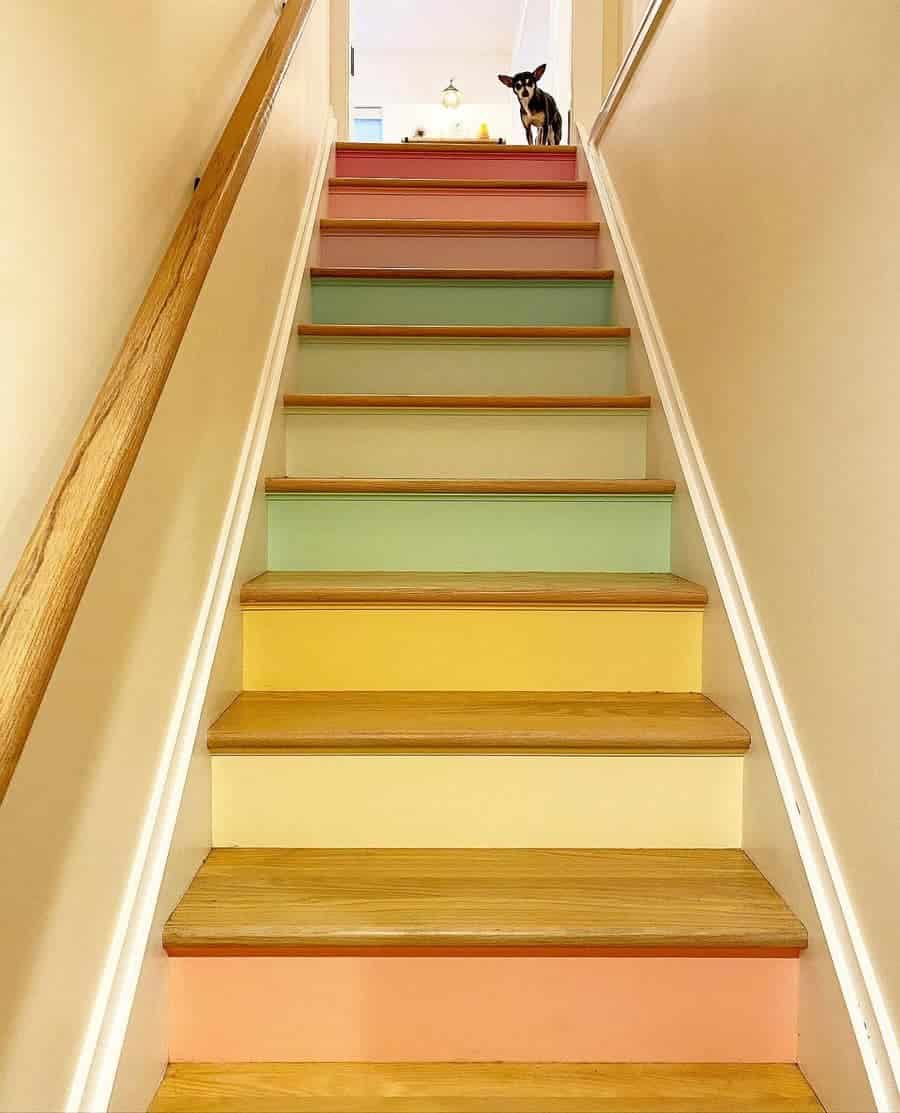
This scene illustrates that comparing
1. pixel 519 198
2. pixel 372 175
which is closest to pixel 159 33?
pixel 519 198

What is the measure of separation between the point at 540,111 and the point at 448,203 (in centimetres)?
147

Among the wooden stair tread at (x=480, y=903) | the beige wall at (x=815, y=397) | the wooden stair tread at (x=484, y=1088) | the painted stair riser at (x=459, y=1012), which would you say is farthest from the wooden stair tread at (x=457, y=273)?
the wooden stair tread at (x=484, y=1088)

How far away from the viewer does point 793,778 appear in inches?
47.0

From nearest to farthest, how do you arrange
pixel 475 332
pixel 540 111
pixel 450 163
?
1. pixel 475 332
2. pixel 450 163
3. pixel 540 111

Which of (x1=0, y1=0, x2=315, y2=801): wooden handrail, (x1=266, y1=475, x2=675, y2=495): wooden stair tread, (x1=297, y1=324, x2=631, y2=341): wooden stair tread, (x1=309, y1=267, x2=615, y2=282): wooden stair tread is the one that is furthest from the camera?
(x1=309, y1=267, x2=615, y2=282): wooden stair tread

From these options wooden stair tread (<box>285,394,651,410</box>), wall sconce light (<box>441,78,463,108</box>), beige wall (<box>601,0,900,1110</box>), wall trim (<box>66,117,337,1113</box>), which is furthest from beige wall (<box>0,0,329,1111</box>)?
wall sconce light (<box>441,78,463,108</box>)

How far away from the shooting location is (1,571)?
0.76 m

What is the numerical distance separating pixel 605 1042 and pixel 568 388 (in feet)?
5.30

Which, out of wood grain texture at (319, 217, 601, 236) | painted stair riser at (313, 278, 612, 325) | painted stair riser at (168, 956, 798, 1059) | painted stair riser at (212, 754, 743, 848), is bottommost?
painted stair riser at (168, 956, 798, 1059)

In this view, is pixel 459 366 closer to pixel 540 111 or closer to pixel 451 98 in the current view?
pixel 540 111

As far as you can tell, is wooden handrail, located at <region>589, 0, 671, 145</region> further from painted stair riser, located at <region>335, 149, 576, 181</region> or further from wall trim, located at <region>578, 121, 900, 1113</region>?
wall trim, located at <region>578, 121, 900, 1113</region>

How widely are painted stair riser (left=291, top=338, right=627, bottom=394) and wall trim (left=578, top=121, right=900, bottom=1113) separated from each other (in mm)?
297

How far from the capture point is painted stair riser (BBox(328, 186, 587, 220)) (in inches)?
123

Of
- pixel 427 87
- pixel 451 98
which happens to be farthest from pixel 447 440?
pixel 427 87
